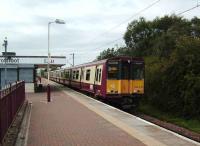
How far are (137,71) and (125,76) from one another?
0.92 meters

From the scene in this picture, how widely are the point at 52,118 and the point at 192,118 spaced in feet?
31.7

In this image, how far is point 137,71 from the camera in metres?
28.0

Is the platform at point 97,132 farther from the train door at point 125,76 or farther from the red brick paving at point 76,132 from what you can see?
the train door at point 125,76

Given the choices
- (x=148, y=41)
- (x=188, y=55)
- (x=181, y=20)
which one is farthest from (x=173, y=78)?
(x=148, y=41)

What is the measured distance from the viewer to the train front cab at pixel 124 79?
1081 inches

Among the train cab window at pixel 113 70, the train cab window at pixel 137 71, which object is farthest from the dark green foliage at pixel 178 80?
the train cab window at pixel 113 70

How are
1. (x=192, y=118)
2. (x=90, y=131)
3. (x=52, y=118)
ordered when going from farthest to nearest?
(x=192, y=118) < (x=52, y=118) < (x=90, y=131)

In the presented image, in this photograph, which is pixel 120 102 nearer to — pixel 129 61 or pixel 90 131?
pixel 129 61

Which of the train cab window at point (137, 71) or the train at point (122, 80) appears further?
the train cab window at point (137, 71)

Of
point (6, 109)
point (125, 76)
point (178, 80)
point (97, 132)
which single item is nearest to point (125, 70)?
point (125, 76)

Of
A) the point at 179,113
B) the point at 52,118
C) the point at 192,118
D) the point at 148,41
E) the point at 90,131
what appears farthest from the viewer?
the point at 148,41

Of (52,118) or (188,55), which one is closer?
(52,118)

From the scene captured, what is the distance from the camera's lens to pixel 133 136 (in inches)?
523

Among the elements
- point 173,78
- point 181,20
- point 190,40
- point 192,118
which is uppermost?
point 181,20
